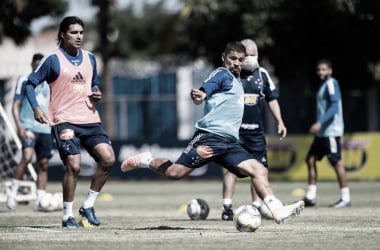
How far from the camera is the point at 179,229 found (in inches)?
432

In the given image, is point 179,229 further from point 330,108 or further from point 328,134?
point 328,134

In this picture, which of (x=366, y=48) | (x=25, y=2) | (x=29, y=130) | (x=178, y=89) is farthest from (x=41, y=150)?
(x=178, y=89)

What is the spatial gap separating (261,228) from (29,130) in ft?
17.3

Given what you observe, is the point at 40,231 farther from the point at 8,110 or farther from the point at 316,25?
the point at 316,25

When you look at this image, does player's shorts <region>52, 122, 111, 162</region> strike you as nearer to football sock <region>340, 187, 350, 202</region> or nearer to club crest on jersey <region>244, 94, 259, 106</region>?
club crest on jersey <region>244, 94, 259, 106</region>

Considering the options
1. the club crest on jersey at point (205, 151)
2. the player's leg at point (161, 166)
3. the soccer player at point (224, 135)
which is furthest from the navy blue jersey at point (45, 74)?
the club crest on jersey at point (205, 151)

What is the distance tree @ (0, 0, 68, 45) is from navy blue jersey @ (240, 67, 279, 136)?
12.7 metres

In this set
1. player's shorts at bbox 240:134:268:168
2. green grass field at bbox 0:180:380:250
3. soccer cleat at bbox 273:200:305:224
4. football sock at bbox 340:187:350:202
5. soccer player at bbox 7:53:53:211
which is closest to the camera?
green grass field at bbox 0:180:380:250

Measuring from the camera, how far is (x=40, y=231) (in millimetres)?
10836

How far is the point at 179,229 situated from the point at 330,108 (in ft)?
A: 17.3

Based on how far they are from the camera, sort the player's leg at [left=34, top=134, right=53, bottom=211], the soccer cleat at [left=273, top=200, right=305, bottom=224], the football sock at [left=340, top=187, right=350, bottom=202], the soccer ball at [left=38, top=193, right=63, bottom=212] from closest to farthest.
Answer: the soccer cleat at [left=273, top=200, right=305, bottom=224], the soccer ball at [left=38, top=193, right=63, bottom=212], the player's leg at [left=34, top=134, right=53, bottom=211], the football sock at [left=340, top=187, right=350, bottom=202]

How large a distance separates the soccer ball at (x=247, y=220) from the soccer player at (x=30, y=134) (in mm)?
5209

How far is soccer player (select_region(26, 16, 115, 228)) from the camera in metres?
11.3

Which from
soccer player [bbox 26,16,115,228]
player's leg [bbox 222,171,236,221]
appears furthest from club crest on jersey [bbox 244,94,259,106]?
soccer player [bbox 26,16,115,228]
